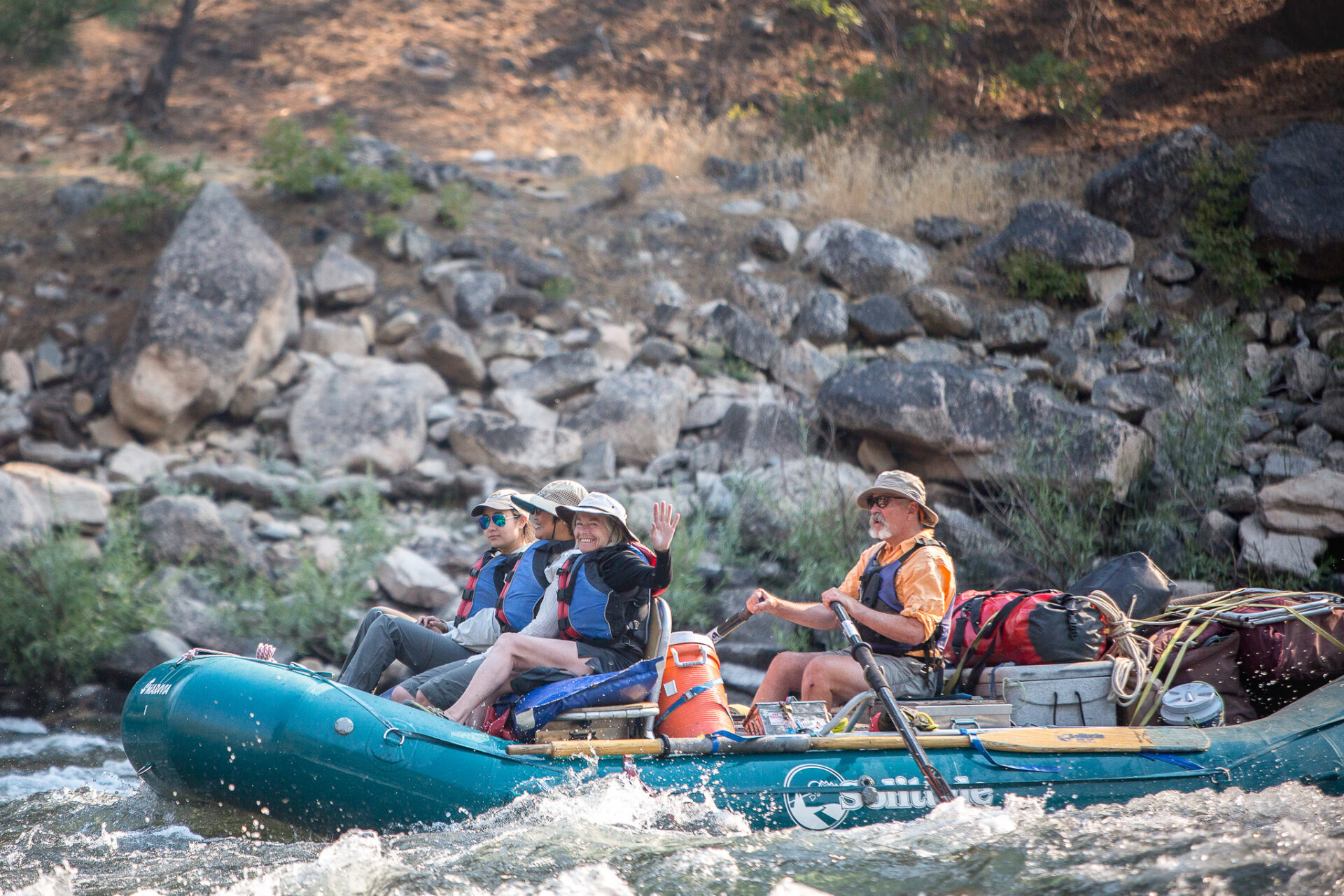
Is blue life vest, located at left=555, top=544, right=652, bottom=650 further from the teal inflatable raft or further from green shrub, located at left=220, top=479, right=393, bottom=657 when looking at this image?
green shrub, located at left=220, top=479, right=393, bottom=657

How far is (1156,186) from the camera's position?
9.92m

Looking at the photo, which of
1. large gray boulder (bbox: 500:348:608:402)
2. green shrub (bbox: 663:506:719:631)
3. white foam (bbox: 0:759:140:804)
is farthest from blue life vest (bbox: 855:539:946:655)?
large gray boulder (bbox: 500:348:608:402)

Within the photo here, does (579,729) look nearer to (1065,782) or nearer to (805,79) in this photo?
(1065,782)

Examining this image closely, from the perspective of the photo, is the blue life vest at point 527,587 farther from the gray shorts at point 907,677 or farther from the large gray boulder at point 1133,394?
the large gray boulder at point 1133,394

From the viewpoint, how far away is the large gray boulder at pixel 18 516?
21.0 ft

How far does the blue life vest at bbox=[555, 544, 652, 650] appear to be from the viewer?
4.07m

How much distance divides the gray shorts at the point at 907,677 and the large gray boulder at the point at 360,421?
4.88 m

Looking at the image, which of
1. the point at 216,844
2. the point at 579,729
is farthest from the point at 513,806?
the point at 216,844

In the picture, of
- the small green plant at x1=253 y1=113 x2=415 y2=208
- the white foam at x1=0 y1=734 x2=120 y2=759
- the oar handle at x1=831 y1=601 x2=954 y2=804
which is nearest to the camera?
the oar handle at x1=831 y1=601 x2=954 y2=804

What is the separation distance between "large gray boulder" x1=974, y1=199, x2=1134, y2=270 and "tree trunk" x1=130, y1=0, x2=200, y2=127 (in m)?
9.81

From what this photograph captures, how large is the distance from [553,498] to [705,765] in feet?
4.83

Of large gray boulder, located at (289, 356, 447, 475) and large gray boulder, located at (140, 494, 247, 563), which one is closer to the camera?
large gray boulder, located at (140, 494, 247, 563)

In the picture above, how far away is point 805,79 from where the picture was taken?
14.4 meters

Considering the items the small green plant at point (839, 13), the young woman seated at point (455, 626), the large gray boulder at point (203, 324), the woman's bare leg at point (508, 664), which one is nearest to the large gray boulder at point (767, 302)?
the large gray boulder at point (203, 324)
